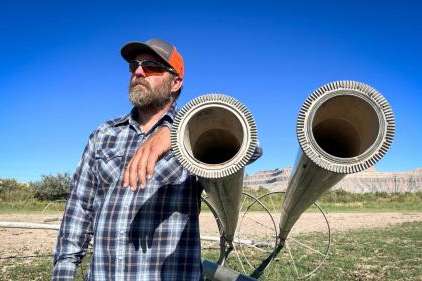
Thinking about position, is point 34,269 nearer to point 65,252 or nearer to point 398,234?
point 65,252

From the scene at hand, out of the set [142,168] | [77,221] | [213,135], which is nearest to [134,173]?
[142,168]

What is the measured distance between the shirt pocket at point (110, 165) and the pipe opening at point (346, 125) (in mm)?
1330

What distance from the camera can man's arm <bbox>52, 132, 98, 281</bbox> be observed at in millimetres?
3082

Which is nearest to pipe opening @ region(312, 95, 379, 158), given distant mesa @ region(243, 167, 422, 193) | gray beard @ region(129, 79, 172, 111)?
gray beard @ region(129, 79, 172, 111)

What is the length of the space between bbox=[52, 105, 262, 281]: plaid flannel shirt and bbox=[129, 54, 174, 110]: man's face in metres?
0.12

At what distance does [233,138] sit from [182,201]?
819 mm

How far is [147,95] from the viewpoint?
306cm

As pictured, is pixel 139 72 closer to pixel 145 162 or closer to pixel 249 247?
pixel 145 162

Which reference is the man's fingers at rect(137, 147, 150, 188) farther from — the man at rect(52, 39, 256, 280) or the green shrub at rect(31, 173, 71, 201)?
the green shrub at rect(31, 173, 71, 201)

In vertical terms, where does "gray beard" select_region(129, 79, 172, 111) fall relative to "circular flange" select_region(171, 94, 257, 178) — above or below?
above

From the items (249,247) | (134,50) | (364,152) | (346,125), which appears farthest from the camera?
(249,247)

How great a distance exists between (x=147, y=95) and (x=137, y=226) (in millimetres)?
790

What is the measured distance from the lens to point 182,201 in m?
2.92

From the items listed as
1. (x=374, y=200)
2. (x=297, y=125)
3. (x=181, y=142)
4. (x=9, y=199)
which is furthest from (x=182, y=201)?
(x=374, y=200)
